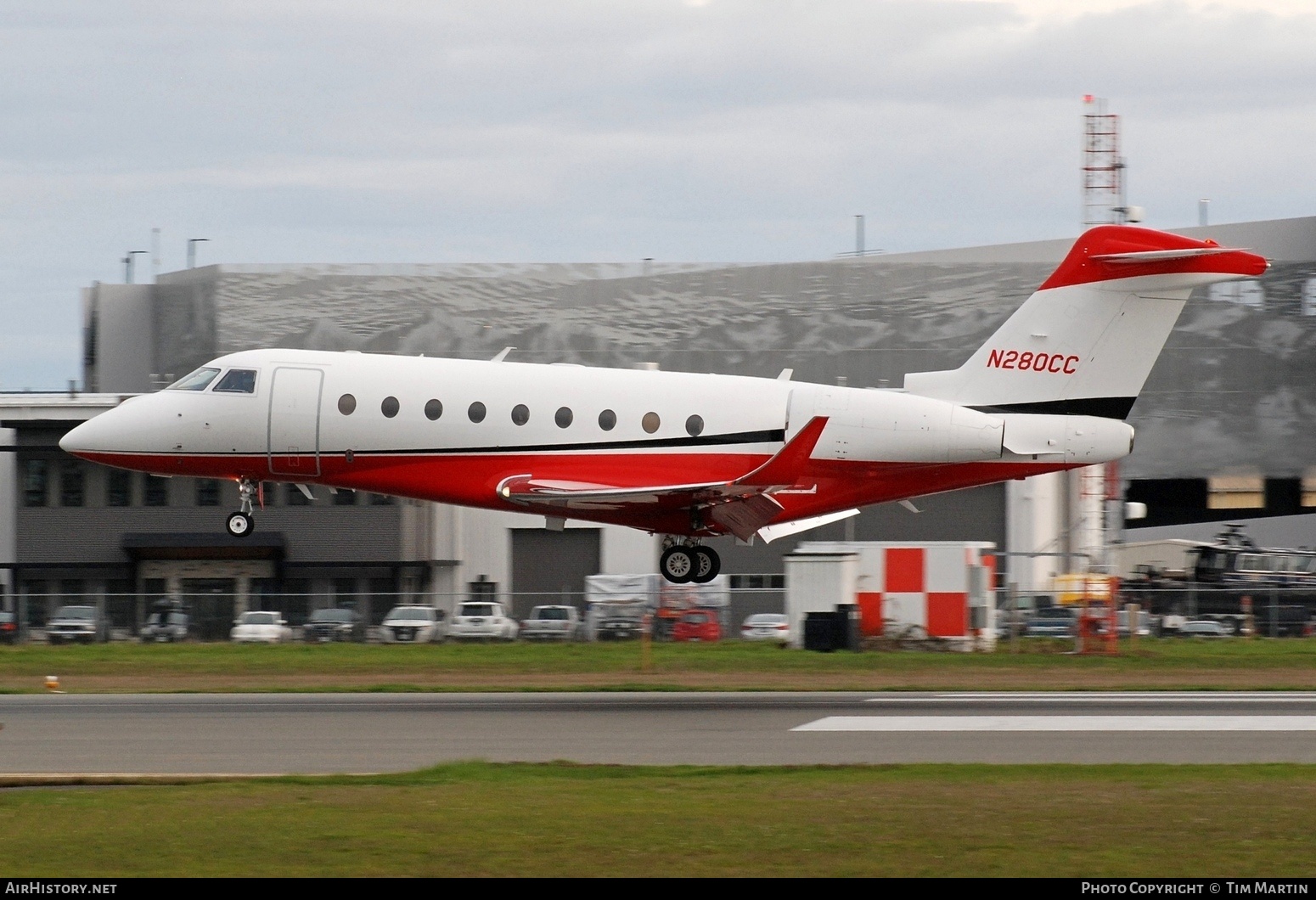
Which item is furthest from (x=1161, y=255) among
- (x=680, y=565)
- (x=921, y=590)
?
(x=921, y=590)

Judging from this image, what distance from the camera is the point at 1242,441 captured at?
6025 cm

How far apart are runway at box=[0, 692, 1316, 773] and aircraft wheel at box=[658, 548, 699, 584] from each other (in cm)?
227

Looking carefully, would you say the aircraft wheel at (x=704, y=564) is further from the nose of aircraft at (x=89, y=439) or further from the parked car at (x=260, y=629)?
the parked car at (x=260, y=629)

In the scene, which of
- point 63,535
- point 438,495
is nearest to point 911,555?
point 438,495

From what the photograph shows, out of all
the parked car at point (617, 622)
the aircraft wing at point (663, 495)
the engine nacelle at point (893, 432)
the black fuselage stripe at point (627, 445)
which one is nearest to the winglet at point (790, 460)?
the aircraft wing at point (663, 495)

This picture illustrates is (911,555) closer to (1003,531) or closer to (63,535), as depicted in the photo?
(1003,531)

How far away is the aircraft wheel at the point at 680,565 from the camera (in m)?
30.0

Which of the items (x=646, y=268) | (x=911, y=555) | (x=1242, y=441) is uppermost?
(x=646, y=268)

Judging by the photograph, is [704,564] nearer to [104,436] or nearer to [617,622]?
[104,436]

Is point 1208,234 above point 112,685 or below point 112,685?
above

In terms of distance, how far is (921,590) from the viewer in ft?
137

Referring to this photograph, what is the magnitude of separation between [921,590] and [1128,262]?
45.3 ft

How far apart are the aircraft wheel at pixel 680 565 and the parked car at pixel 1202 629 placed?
803 inches

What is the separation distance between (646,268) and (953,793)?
49.6m
